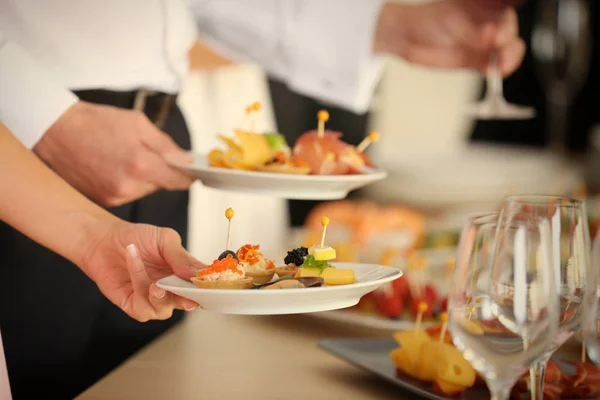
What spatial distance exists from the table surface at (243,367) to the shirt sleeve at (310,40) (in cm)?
81

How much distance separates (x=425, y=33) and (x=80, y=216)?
1151 mm

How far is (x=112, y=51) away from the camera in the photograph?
4.60ft

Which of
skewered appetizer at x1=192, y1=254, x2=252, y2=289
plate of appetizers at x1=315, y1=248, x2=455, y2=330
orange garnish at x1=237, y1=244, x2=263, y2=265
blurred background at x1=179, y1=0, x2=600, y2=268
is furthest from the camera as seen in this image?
blurred background at x1=179, y1=0, x2=600, y2=268

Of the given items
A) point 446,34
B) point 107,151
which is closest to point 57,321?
point 107,151

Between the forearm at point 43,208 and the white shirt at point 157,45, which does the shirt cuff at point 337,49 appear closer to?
the white shirt at point 157,45

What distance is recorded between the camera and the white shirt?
3.88ft

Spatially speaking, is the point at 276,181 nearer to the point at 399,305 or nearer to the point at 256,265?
the point at 256,265

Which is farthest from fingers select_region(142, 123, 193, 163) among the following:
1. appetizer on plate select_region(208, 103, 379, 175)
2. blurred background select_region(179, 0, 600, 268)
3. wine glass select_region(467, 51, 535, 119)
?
wine glass select_region(467, 51, 535, 119)

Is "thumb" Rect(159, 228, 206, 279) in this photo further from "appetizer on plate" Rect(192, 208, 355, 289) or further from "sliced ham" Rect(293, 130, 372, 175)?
"sliced ham" Rect(293, 130, 372, 175)

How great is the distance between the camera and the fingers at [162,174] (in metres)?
1.28

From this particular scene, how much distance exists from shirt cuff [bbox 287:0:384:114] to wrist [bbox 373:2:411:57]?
15 mm

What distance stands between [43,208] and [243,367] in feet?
1.12

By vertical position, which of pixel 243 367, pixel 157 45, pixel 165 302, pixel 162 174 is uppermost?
pixel 157 45

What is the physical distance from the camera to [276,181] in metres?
1.02
